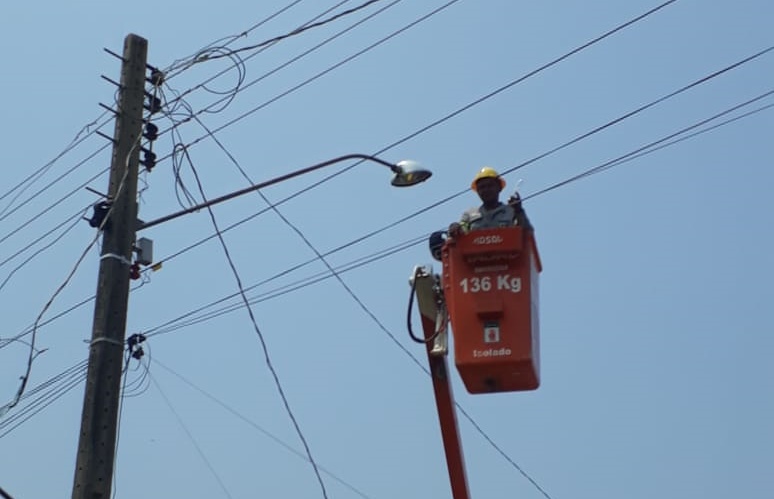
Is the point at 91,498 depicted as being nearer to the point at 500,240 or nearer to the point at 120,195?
the point at 120,195

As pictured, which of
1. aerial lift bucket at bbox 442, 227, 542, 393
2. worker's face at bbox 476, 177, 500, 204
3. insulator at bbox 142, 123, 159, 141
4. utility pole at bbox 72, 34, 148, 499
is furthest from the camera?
insulator at bbox 142, 123, 159, 141

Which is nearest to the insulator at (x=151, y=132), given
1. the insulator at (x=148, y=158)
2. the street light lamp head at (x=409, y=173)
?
the insulator at (x=148, y=158)

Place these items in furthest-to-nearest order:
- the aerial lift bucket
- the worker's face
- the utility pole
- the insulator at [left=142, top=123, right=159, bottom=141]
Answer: the insulator at [left=142, top=123, right=159, bottom=141] < the utility pole < the worker's face < the aerial lift bucket

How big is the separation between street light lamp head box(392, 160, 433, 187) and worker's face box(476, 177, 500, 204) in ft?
3.29

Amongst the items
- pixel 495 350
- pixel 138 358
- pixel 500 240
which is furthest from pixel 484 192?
pixel 138 358

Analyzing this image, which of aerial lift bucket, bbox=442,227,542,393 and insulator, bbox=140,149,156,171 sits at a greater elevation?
insulator, bbox=140,149,156,171

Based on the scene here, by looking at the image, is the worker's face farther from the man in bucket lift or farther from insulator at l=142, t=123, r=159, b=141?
insulator at l=142, t=123, r=159, b=141

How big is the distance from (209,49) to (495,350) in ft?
20.0

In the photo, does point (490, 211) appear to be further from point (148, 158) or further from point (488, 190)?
point (148, 158)

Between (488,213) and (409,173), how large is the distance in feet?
4.23

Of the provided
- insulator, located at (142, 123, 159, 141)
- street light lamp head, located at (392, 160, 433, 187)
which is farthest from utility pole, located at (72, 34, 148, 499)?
street light lamp head, located at (392, 160, 433, 187)

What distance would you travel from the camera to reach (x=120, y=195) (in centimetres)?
1313

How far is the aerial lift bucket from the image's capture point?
1050 cm

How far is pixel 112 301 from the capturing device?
41.3 feet
